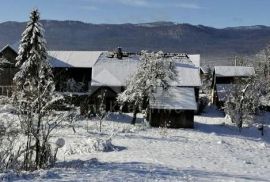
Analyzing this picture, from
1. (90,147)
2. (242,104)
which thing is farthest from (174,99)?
(90,147)

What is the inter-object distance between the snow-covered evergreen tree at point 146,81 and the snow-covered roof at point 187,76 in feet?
31.3

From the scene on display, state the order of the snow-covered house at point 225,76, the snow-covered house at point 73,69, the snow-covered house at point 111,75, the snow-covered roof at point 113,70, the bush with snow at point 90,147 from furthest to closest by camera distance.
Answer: the snow-covered house at point 225,76, the snow-covered house at point 73,69, the snow-covered roof at point 113,70, the snow-covered house at point 111,75, the bush with snow at point 90,147

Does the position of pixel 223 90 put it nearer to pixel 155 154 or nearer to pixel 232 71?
pixel 232 71

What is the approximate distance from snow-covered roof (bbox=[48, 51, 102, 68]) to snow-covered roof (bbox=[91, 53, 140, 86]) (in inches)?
63.8

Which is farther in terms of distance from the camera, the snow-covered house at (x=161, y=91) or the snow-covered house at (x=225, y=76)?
the snow-covered house at (x=225, y=76)

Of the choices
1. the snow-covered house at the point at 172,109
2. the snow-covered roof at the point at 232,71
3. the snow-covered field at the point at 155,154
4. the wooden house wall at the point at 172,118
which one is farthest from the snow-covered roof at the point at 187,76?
the snow-covered roof at the point at 232,71

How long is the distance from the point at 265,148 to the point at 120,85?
2436 centimetres

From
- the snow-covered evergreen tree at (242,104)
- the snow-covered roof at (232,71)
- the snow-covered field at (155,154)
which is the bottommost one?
the snow-covered field at (155,154)

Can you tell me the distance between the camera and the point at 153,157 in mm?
26828

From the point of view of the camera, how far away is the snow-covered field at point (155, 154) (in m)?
19.2

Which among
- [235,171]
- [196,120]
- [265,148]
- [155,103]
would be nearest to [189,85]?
[196,120]

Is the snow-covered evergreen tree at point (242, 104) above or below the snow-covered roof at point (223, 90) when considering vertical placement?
below

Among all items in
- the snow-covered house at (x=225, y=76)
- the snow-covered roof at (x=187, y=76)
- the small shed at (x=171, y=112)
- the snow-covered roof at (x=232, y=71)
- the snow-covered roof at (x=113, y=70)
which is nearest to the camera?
the small shed at (x=171, y=112)

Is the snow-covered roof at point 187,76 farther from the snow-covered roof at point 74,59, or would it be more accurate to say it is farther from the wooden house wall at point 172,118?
the snow-covered roof at point 74,59
